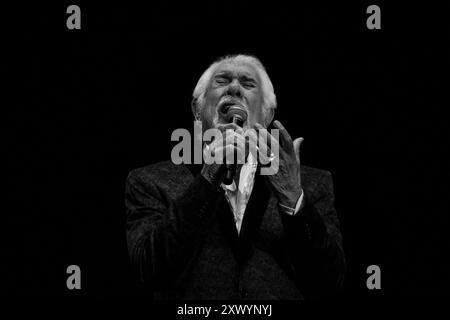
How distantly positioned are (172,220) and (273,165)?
38cm

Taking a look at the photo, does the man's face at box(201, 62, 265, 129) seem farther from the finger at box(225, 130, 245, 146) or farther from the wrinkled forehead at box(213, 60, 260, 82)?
the finger at box(225, 130, 245, 146)

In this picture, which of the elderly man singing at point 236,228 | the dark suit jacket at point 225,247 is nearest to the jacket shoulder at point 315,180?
the elderly man singing at point 236,228

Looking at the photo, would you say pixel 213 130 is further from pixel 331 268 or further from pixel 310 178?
pixel 331 268

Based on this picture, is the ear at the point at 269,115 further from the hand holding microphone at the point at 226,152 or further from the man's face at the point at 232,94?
the hand holding microphone at the point at 226,152

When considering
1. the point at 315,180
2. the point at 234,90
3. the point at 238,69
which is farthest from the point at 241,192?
the point at 238,69

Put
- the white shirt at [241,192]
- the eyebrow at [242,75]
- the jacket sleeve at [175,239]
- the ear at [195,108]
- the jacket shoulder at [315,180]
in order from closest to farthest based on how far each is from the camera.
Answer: the jacket sleeve at [175,239]
the white shirt at [241,192]
the jacket shoulder at [315,180]
the eyebrow at [242,75]
the ear at [195,108]

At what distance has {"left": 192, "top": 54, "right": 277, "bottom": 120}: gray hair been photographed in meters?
2.38

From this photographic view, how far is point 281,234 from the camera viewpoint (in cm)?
199

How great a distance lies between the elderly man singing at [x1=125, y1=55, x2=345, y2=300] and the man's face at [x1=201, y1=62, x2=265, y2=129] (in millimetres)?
80

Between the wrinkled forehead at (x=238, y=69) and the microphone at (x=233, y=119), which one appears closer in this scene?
the microphone at (x=233, y=119)

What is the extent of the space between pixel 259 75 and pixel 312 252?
0.83 metres

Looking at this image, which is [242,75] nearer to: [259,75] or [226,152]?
[259,75]

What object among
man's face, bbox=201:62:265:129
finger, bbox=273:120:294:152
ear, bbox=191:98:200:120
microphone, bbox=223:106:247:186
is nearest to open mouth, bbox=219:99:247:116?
man's face, bbox=201:62:265:129

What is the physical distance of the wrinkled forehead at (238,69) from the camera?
7.55 ft
